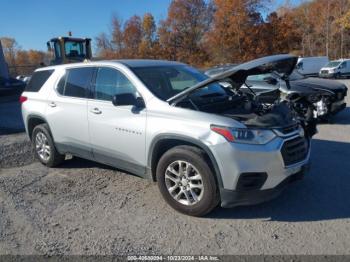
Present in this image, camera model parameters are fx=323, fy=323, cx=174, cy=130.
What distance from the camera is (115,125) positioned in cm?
429

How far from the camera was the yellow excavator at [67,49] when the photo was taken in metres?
17.9

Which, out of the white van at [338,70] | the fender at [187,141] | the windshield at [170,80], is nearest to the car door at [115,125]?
the fender at [187,141]

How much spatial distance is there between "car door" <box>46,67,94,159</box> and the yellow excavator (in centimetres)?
1322

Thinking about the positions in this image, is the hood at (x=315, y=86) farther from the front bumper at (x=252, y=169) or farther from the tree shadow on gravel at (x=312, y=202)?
the front bumper at (x=252, y=169)

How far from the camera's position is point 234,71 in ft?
12.2

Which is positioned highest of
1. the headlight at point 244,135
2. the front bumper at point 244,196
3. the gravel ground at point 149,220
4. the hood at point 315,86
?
the hood at point 315,86

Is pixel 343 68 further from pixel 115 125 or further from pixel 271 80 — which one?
pixel 115 125

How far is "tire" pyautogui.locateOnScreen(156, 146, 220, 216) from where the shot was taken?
11.6 ft

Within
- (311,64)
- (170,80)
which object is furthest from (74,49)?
(311,64)

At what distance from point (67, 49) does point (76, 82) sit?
14.5 m

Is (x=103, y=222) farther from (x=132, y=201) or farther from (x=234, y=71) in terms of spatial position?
(x=234, y=71)

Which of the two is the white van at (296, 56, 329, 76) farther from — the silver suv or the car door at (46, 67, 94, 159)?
the car door at (46, 67, 94, 159)

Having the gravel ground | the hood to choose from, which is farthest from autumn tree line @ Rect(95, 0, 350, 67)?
the gravel ground

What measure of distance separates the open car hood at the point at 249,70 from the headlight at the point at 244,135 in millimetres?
678
